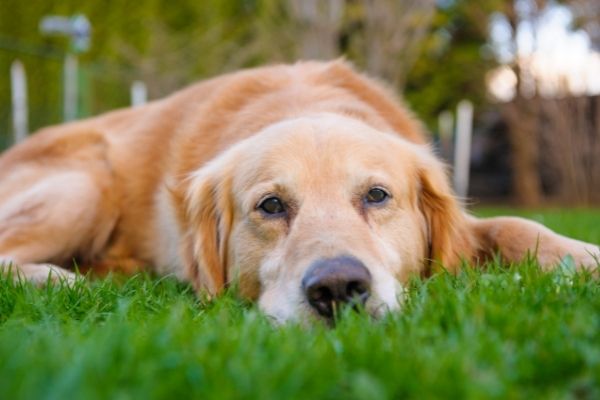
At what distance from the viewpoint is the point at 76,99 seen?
1102 cm

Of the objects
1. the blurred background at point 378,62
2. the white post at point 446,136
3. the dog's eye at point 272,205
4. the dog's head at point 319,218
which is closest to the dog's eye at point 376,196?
the dog's head at point 319,218

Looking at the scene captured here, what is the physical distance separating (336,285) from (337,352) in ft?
1.84

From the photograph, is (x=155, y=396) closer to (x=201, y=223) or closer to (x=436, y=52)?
(x=201, y=223)

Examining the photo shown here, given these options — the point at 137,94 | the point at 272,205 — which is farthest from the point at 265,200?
the point at 137,94

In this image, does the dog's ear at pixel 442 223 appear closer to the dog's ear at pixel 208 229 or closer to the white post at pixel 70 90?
the dog's ear at pixel 208 229

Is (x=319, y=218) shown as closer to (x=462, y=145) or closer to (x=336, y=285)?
(x=336, y=285)

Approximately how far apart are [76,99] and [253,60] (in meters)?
6.03

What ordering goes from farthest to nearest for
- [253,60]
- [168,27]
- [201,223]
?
[253,60], [168,27], [201,223]

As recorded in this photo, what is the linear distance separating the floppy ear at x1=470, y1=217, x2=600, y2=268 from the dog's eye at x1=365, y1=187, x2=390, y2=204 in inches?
26.2

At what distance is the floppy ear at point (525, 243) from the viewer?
10.8 ft

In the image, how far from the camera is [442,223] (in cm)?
348

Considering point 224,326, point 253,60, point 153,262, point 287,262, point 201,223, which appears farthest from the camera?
point 253,60

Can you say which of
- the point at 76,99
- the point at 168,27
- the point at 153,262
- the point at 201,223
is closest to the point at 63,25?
the point at 76,99

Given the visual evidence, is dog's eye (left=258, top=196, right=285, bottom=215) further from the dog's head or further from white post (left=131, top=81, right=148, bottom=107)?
white post (left=131, top=81, right=148, bottom=107)
